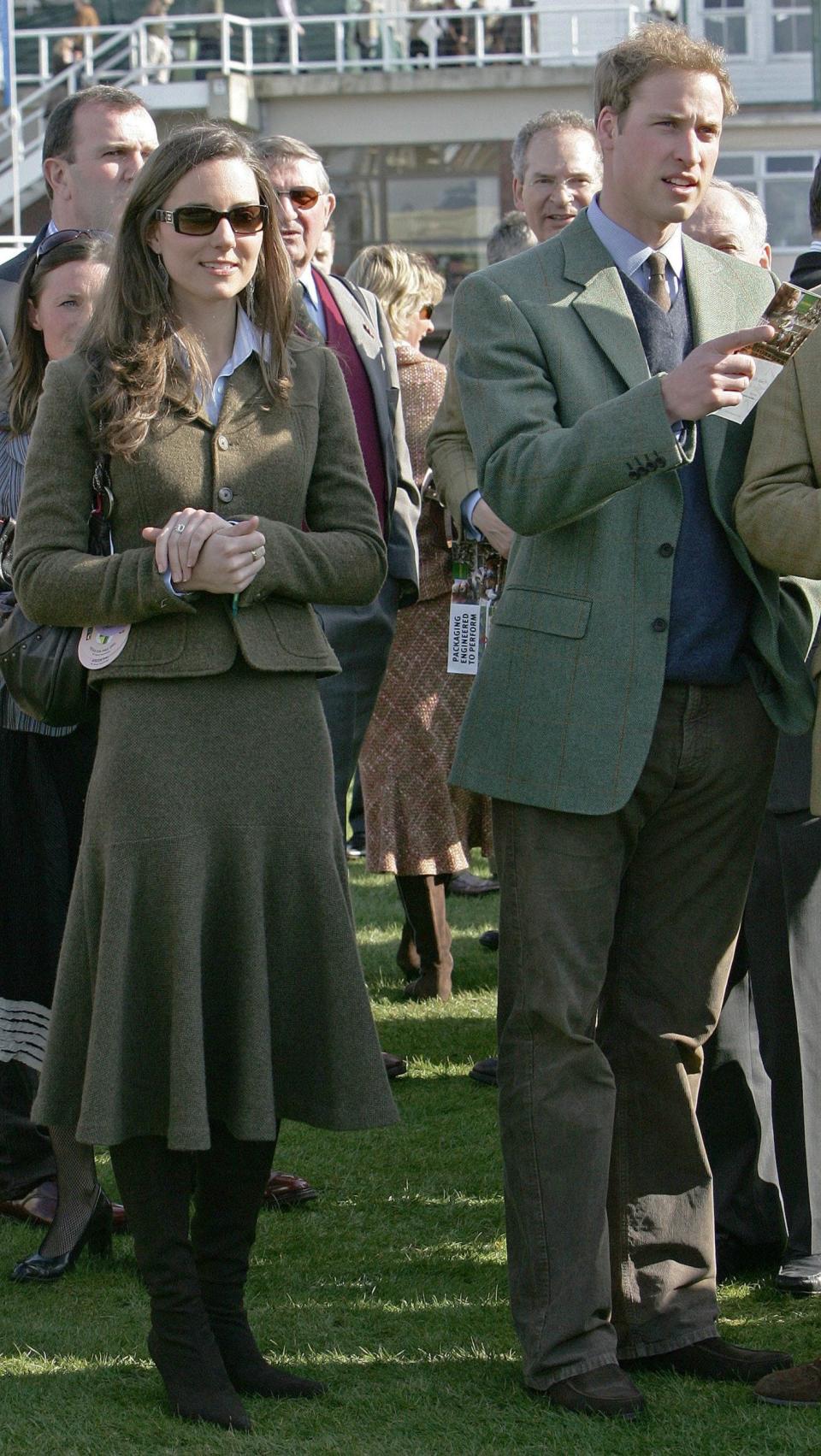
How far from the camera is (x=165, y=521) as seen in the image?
3.25 metres

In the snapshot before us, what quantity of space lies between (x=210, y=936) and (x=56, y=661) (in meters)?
0.57

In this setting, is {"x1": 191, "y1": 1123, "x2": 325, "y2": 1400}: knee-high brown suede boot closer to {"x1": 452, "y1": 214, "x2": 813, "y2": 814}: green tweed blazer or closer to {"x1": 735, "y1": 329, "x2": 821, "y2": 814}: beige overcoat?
{"x1": 452, "y1": 214, "x2": 813, "y2": 814}: green tweed blazer

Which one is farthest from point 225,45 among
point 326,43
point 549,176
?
point 549,176

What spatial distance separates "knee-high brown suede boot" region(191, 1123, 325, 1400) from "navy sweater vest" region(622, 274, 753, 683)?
1.13 metres

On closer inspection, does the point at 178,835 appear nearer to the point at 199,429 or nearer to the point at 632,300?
the point at 199,429

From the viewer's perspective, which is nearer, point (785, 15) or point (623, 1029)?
point (623, 1029)

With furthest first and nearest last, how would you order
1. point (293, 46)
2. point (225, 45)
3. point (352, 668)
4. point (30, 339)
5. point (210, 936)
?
point (293, 46) < point (225, 45) < point (352, 668) < point (30, 339) < point (210, 936)

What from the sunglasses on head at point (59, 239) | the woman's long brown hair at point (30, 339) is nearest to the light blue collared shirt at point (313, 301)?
the sunglasses on head at point (59, 239)

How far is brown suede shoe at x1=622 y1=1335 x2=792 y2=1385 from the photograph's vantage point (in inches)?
135

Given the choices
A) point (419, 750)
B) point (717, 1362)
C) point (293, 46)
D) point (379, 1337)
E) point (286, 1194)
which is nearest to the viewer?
point (717, 1362)

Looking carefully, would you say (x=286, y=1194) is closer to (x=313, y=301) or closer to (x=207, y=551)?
(x=207, y=551)

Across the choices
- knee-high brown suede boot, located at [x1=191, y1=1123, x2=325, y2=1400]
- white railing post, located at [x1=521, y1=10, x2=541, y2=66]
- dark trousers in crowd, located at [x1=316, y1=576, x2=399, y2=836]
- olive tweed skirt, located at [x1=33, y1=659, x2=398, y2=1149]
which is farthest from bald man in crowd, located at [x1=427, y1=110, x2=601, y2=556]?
white railing post, located at [x1=521, y1=10, x2=541, y2=66]

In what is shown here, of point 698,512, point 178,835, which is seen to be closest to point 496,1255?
point 178,835

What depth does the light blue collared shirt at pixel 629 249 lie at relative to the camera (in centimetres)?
333
